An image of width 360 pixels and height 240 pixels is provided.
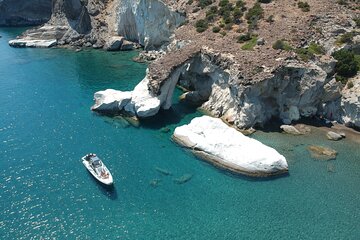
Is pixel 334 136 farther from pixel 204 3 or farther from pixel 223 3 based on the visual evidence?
pixel 204 3

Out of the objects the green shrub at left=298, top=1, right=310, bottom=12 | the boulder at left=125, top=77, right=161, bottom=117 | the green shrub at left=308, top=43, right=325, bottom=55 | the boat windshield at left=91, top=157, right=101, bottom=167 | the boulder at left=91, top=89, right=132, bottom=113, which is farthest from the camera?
the green shrub at left=298, top=1, right=310, bottom=12

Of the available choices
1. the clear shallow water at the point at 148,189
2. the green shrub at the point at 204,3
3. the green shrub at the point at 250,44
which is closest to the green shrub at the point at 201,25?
the green shrub at the point at 204,3

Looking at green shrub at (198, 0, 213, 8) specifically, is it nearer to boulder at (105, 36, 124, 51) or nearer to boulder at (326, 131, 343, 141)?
boulder at (105, 36, 124, 51)

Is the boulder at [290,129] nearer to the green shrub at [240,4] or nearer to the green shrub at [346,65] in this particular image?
the green shrub at [346,65]

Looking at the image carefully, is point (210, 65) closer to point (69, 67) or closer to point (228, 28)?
point (228, 28)

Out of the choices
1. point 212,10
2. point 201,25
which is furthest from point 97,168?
point 212,10

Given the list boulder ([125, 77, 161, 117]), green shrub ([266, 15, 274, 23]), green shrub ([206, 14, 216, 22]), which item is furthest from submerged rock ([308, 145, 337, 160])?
green shrub ([206, 14, 216, 22])
